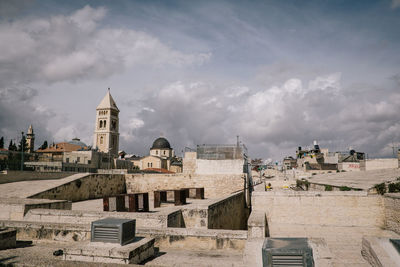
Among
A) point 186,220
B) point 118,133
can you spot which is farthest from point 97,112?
point 186,220

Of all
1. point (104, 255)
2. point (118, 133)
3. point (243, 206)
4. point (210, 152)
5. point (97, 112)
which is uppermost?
point (97, 112)

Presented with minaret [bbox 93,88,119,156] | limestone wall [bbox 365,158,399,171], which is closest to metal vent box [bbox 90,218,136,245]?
limestone wall [bbox 365,158,399,171]

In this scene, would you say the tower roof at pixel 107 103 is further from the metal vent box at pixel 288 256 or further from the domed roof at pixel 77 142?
the metal vent box at pixel 288 256

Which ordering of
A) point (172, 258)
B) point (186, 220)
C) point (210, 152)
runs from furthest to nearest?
point (210, 152), point (186, 220), point (172, 258)

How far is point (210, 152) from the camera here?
22.2m

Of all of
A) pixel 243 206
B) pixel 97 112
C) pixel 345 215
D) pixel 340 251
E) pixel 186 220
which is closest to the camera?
pixel 340 251

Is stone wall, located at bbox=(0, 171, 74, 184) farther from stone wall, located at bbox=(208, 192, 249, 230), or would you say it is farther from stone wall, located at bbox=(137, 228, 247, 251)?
stone wall, located at bbox=(137, 228, 247, 251)

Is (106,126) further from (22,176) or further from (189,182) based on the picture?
(189,182)

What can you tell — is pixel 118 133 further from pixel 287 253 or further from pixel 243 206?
pixel 287 253

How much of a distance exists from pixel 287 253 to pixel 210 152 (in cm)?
1898

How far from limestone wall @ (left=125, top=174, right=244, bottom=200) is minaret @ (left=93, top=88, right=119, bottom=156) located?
68.5 metres

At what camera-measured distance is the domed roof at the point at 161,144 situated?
297 ft

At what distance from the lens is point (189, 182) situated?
62.6 ft

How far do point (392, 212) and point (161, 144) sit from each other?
83967mm
